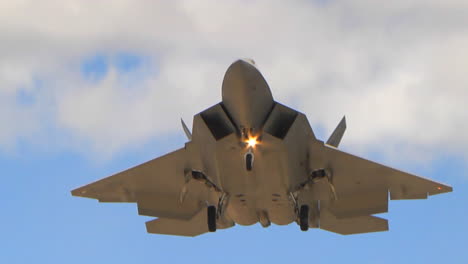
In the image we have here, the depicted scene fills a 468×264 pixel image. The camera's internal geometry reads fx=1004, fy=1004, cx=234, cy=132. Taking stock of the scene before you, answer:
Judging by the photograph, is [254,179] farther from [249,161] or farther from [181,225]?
[181,225]

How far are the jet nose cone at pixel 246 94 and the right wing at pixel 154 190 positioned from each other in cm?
419

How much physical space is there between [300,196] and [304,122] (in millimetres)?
2944

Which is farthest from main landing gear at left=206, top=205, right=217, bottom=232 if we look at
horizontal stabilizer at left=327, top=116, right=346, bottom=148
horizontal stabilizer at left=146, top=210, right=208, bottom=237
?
horizontal stabilizer at left=327, top=116, right=346, bottom=148

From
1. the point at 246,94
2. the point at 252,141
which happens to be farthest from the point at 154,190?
the point at 246,94

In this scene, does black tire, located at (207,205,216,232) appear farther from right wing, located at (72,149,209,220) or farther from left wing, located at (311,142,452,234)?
left wing, located at (311,142,452,234)

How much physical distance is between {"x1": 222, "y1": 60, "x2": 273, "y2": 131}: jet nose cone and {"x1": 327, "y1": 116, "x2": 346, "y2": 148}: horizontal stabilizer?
477cm

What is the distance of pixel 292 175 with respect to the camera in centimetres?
2820

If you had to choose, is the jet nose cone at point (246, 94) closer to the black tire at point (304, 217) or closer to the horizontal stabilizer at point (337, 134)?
the black tire at point (304, 217)

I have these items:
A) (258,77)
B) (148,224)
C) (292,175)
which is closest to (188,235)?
(148,224)

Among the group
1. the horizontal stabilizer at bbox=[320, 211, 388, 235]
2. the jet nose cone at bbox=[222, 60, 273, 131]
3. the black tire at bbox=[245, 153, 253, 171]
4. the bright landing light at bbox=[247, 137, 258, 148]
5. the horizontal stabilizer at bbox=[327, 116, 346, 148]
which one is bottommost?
the black tire at bbox=[245, 153, 253, 171]

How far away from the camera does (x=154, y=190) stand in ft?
103

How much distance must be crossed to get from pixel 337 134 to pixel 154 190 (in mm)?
5994

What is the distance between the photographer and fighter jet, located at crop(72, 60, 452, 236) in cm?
2680

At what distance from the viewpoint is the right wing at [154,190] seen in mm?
30598
